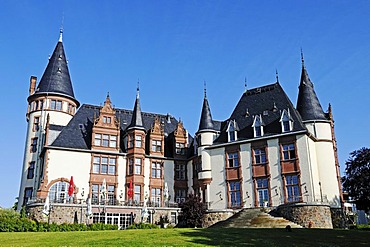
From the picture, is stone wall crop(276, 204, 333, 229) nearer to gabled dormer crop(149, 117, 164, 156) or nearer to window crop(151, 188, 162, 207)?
window crop(151, 188, 162, 207)

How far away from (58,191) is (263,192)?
21.3m

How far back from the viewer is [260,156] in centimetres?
3922

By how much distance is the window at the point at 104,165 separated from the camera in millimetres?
41938

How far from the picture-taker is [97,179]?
41500 mm

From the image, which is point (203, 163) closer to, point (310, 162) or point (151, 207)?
point (151, 207)

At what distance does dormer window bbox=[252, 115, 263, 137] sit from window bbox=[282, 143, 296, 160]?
323 centimetres

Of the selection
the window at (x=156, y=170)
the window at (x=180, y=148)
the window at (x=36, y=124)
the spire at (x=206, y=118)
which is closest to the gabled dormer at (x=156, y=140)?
the window at (x=156, y=170)

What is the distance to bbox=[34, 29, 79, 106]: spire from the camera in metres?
46.9

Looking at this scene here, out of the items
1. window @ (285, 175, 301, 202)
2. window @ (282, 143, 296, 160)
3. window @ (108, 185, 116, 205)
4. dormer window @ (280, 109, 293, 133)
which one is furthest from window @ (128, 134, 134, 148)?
window @ (285, 175, 301, 202)

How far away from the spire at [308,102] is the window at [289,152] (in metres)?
4.16

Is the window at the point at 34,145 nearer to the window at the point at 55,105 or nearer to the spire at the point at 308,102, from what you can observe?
the window at the point at 55,105

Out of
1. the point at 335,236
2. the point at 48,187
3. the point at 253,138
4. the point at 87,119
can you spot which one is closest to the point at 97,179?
the point at 48,187

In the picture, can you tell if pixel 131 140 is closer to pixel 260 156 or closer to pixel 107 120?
pixel 107 120

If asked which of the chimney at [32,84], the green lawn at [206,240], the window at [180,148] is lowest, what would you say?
the green lawn at [206,240]
